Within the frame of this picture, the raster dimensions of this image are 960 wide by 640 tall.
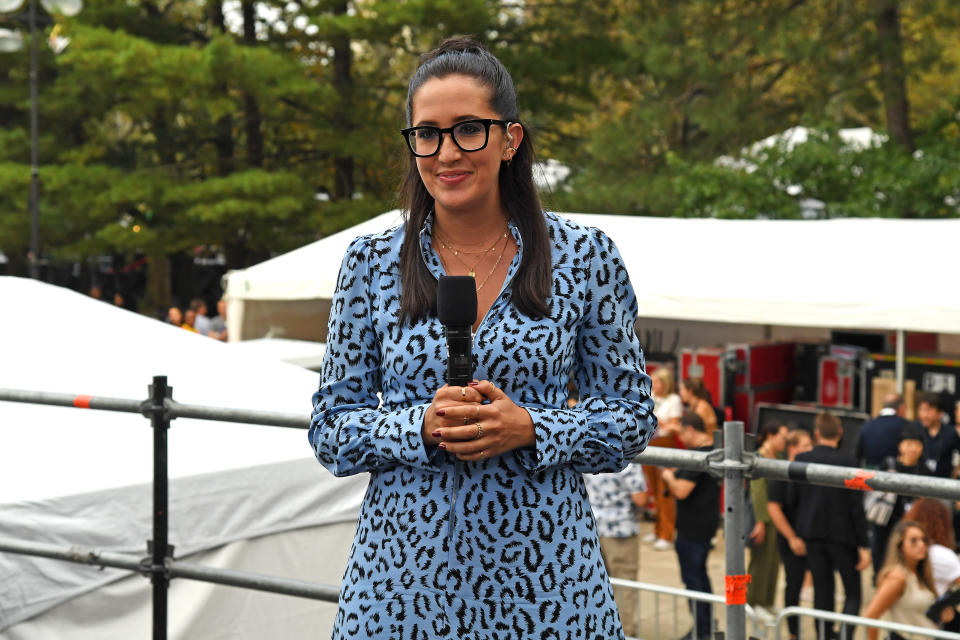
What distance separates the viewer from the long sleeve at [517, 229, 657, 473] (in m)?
2.15

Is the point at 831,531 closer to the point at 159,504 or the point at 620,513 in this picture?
the point at 620,513

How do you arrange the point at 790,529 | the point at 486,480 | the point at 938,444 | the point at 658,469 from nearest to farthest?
the point at 486,480
the point at 790,529
the point at 938,444
the point at 658,469

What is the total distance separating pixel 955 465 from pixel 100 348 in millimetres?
7764

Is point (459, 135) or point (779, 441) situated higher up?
point (459, 135)

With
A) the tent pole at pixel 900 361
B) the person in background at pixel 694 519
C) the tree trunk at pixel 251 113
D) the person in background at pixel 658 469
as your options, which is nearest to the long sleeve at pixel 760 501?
the person in background at pixel 694 519

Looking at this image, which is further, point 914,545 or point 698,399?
point 698,399

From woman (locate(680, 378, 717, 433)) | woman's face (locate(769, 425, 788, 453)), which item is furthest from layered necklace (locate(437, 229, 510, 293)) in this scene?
woman (locate(680, 378, 717, 433))

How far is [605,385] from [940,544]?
6386 mm

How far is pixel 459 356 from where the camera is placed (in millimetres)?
2018

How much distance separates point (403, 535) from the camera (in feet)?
7.09

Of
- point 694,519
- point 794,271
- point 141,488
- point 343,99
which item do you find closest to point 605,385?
point 141,488

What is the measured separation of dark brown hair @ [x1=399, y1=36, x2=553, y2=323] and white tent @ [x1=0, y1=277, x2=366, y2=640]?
9.05 feet

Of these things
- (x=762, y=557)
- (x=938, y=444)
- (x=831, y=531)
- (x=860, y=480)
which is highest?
(x=860, y=480)

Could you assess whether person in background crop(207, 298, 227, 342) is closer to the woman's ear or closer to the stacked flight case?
the stacked flight case
